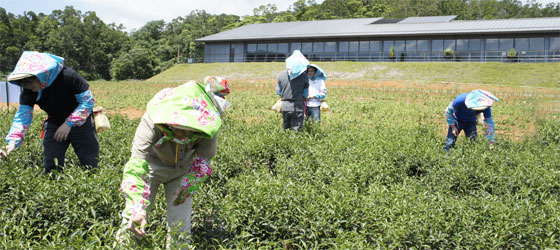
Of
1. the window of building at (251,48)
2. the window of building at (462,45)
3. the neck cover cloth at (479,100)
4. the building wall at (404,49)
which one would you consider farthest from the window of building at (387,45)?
the neck cover cloth at (479,100)

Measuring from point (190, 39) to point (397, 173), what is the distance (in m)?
53.8

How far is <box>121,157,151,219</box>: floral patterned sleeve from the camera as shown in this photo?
260cm

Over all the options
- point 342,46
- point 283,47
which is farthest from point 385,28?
point 283,47

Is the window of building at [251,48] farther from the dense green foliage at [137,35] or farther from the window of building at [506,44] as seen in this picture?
the window of building at [506,44]

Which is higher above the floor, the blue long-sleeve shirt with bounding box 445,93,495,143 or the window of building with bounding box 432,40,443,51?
the window of building with bounding box 432,40,443,51

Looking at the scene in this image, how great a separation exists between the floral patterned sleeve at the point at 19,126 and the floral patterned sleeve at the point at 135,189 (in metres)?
1.70

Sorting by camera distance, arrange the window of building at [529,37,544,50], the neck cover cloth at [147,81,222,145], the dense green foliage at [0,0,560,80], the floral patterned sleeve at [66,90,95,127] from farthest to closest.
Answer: the dense green foliage at [0,0,560,80], the window of building at [529,37,544,50], the floral patterned sleeve at [66,90,95,127], the neck cover cloth at [147,81,222,145]

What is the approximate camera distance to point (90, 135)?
14.6 feet

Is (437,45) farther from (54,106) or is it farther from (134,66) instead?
(54,106)

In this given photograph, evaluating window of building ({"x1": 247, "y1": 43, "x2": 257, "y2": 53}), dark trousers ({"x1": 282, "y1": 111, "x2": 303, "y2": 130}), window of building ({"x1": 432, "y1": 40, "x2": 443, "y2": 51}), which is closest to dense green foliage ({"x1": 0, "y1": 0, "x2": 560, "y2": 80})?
window of building ({"x1": 247, "y1": 43, "x2": 257, "y2": 53})

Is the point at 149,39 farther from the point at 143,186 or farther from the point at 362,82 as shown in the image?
the point at 143,186

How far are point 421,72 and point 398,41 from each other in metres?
7.16

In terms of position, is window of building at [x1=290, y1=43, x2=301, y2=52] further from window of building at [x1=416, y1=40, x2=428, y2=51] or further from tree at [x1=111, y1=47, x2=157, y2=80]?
tree at [x1=111, y1=47, x2=157, y2=80]

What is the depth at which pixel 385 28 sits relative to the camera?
36.2 meters
